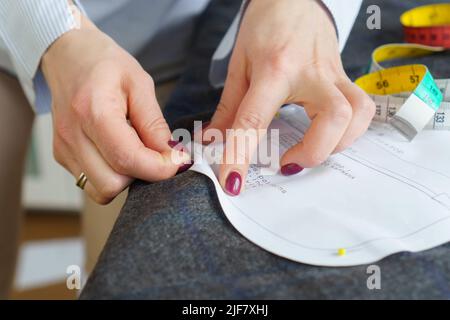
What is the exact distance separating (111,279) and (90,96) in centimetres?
26

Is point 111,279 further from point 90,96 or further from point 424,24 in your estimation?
point 424,24

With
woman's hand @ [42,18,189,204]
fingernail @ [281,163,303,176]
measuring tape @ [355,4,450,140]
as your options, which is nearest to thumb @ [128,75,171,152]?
woman's hand @ [42,18,189,204]

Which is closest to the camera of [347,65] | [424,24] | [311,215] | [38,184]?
[311,215]

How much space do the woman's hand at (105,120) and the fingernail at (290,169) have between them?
115 millimetres

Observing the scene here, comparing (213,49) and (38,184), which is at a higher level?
(213,49)

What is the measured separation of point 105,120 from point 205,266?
0.23 metres

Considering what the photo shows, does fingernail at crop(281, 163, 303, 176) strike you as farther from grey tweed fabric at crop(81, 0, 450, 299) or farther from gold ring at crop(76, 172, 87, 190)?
gold ring at crop(76, 172, 87, 190)

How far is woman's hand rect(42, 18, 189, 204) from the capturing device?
2.05 feet

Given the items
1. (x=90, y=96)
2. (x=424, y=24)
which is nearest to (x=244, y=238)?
(x=90, y=96)

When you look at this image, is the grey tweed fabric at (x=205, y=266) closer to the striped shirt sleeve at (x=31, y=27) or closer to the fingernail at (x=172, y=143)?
the fingernail at (x=172, y=143)

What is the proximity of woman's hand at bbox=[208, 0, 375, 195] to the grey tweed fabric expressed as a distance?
0.22 feet

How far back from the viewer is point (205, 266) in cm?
49

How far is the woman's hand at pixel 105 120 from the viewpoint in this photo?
2.05 feet
